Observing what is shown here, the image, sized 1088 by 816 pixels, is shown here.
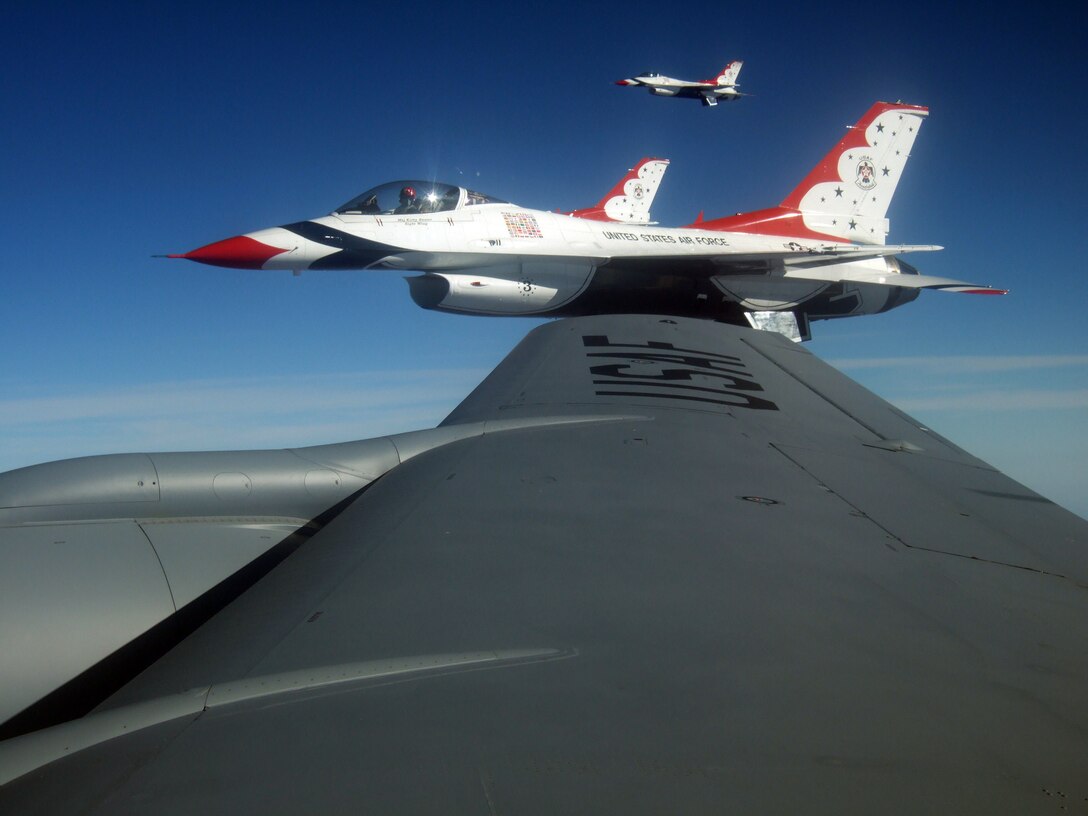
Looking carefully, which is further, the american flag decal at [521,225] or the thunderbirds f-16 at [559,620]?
the american flag decal at [521,225]

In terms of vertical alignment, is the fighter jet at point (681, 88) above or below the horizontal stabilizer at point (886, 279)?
above

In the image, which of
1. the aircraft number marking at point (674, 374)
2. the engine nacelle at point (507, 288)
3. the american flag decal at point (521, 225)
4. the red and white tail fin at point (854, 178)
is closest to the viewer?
the aircraft number marking at point (674, 374)

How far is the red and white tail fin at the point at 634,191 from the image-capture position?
31.0 meters

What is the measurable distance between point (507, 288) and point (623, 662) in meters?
12.5

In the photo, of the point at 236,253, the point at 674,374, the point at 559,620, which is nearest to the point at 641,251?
the point at 236,253

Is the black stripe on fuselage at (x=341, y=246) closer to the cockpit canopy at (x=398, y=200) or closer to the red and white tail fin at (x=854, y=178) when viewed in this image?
the cockpit canopy at (x=398, y=200)

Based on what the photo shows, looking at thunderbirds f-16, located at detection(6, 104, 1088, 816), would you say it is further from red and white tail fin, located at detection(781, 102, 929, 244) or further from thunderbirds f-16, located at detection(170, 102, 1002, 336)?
red and white tail fin, located at detection(781, 102, 929, 244)

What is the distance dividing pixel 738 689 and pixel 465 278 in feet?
40.4

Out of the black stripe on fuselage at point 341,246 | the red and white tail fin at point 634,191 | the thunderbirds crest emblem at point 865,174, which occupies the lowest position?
the black stripe on fuselage at point 341,246

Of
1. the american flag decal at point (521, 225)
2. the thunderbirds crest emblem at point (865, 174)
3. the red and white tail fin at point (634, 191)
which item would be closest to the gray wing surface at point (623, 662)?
the american flag decal at point (521, 225)

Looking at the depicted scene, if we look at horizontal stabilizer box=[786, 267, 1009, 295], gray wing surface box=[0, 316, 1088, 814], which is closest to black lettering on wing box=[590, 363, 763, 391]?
gray wing surface box=[0, 316, 1088, 814]

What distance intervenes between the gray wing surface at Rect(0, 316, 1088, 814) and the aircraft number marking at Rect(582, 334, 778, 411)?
39.6 inches

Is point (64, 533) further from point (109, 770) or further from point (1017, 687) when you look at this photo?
point (1017, 687)

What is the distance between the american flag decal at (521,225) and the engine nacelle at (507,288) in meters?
0.49
